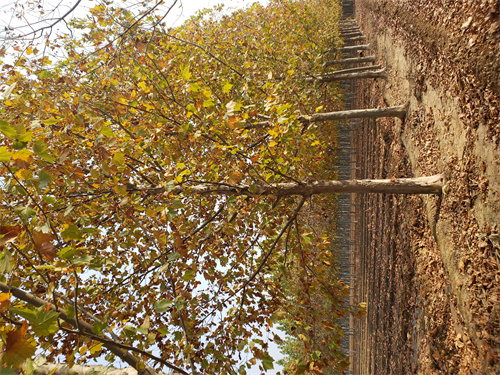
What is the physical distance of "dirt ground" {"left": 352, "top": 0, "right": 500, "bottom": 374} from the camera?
357 centimetres

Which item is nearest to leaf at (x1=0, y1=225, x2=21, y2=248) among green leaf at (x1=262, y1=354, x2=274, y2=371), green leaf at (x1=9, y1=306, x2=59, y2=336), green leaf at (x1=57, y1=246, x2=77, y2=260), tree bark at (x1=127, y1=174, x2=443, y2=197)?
green leaf at (x1=57, y1=246, x2=77, y2=260)

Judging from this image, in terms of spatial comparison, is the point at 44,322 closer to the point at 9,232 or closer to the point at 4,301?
the point at 4,301

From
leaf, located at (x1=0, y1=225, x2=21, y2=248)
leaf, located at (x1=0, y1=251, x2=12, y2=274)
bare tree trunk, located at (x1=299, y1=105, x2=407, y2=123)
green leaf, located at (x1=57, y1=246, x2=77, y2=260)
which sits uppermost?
bare tree trunk, located at (x1=299, y1=105, x2=407, y2=123)

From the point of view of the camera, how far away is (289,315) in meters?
3.71

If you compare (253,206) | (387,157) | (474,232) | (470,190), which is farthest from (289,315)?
(387,157)

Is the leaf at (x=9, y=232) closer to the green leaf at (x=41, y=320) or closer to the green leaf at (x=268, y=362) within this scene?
the green leaf at (x=41, y=320)

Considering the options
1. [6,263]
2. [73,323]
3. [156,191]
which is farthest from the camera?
[156,191]

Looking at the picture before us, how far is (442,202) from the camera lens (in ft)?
15.2

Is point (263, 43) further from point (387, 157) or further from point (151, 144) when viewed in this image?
point (151, 144)

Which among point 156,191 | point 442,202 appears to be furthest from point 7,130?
point 442,202

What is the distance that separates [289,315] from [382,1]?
10.3 metres

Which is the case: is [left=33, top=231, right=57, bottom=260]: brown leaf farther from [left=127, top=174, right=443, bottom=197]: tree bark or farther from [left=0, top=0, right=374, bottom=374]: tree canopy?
[left=127, top=174, right=443, bottom=197]: tree bark

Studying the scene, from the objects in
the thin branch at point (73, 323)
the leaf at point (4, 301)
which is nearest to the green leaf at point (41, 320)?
the leaf at point (4, 301)

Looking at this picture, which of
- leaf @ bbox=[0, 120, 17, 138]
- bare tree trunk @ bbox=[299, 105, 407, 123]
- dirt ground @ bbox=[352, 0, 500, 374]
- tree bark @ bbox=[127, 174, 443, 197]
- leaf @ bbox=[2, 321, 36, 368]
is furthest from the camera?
bare tree trunk @ bbox=[299, 105, 407, 123]
